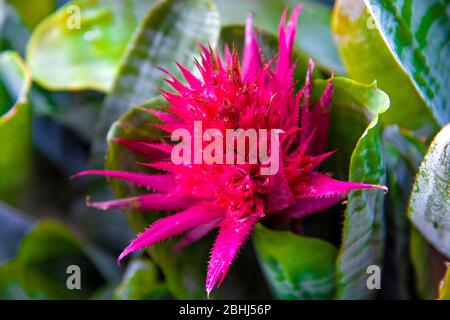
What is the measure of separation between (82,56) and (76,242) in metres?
0.24

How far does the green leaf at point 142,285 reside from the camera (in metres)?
0.62

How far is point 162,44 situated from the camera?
67 centimetres

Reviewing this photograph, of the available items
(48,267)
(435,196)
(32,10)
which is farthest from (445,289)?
(32,10)

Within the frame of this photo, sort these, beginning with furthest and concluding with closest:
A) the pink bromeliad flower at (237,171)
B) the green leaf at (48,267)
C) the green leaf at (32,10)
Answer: the green leaf at (32,10) → the green leaf at (48,267) → the pink bromeliad flower at (237,171)

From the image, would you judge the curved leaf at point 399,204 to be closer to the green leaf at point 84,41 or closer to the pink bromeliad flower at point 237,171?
the pink bromeliad flower at point 237,171

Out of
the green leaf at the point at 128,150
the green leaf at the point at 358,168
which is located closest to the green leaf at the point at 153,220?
the green leaf at the point at 128,150

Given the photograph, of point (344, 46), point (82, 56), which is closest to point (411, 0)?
point (344, 46)

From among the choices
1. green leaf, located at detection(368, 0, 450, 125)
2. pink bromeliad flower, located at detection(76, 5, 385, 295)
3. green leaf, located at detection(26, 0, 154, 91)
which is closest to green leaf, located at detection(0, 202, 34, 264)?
green leaf, located at detection(26, 0, 154, 91)

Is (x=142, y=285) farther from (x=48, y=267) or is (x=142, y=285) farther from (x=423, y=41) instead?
(x=423, y=41)

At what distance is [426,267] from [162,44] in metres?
0.39

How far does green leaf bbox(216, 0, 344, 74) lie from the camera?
2.39ft

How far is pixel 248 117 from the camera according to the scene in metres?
0.47

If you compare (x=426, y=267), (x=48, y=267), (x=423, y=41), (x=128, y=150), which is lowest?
(x=48, y=267)
